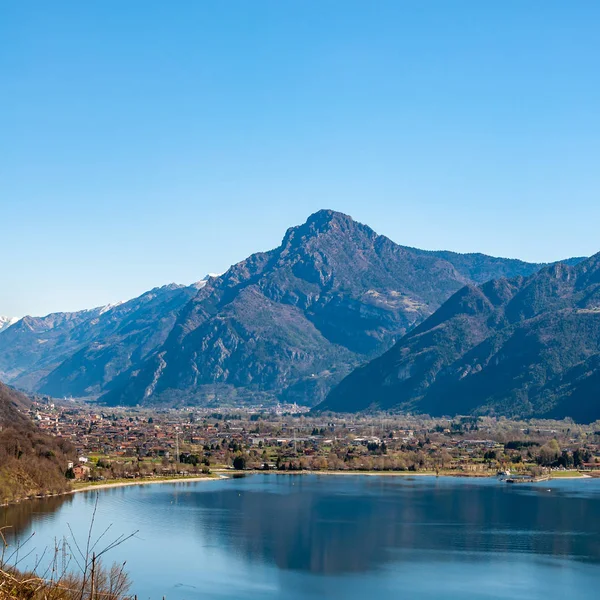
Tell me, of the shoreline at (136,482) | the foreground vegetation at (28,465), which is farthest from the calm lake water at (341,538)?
→ the foreground vegetation at (28,465)

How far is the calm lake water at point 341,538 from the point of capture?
4669 cm

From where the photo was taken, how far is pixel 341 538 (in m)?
61.2

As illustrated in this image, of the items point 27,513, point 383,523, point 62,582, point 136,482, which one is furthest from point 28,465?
point 62,582

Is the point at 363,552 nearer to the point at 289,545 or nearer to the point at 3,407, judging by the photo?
the point at 289,545

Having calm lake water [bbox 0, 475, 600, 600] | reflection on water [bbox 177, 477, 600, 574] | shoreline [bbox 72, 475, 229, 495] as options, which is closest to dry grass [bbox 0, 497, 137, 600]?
calm lake water [bbox 0, 475, 600, 600]

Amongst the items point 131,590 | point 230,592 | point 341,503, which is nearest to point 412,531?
point 341,503

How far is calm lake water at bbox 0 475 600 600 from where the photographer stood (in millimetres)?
46688

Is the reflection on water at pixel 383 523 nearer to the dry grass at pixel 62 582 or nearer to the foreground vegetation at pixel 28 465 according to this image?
the foreground vegetation at pixel 28 465

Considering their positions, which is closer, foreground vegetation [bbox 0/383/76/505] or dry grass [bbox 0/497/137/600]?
dry grass [bbox 0/497/137/600]

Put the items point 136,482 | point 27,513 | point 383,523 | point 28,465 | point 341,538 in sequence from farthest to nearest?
1. point 136,482
2. point 28,465
3. point 383,523
4. point 27,513
5. point 341,538

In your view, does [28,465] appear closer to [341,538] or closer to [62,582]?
[341,538]

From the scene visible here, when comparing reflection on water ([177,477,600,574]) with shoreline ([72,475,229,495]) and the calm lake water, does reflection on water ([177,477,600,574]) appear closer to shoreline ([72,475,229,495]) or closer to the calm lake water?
the calm lake water

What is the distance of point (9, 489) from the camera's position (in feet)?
227

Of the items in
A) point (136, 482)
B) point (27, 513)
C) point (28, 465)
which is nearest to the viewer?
point (27, 513)
